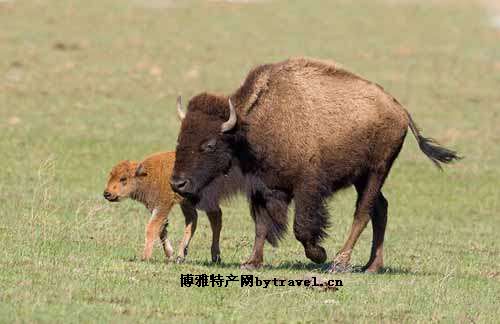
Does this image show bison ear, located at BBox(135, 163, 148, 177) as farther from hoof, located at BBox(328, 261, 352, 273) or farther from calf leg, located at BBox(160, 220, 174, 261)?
hoof, located at BBox(328, 261, 352, 273)

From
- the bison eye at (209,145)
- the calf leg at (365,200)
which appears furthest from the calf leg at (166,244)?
the calf leg at (365,200)

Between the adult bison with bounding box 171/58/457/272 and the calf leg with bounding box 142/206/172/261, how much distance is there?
604 millimetres

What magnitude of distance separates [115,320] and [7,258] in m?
2.60

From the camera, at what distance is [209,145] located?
1162cm

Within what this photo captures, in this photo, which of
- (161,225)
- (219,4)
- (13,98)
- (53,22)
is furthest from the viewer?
(219,4)

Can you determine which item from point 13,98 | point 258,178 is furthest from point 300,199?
point 13,98

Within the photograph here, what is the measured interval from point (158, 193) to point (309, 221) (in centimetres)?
176

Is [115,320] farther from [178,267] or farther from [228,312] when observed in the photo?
[178,267]

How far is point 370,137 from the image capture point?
12.3 metres

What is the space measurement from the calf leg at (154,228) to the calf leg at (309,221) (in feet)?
4.88

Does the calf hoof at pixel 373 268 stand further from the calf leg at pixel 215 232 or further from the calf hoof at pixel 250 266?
the calf leg at pixel 215 232

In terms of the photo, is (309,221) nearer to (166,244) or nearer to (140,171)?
(166,244)

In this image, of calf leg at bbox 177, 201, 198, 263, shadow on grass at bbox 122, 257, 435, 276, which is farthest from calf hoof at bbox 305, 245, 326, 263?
calf leg at bbox 177, 201, 198, 263

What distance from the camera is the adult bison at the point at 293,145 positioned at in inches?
459
